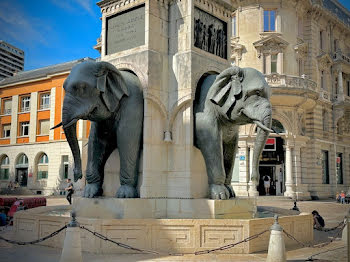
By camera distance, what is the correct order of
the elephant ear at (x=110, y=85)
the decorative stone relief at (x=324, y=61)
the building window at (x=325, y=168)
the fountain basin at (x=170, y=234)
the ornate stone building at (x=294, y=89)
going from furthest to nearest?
the building window at (x=325, y=168), the decorative stone relief at (x=324, y=61), the ornate stone building at (x=294, y=89), the elephant ear at (x=110, y=85), the fountain basin at (x=170, y=234)

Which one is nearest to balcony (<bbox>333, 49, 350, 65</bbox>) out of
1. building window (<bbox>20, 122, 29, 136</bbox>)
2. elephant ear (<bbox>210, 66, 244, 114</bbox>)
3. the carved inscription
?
building window (<bbox>20, 122, 29, 136</bbox>)

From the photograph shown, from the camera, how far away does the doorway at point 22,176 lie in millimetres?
44131

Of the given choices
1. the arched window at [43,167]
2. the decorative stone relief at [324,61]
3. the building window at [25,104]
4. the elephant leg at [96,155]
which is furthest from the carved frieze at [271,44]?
the elephant leg at [96,155]

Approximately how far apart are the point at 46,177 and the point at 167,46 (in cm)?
3586

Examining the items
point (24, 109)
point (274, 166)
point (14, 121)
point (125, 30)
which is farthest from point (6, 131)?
point (125, 30)

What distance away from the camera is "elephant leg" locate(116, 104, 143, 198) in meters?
8.42

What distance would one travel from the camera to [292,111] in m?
32.9

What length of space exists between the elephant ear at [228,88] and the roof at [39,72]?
35.2 m

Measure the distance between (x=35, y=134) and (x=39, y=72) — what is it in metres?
9.00

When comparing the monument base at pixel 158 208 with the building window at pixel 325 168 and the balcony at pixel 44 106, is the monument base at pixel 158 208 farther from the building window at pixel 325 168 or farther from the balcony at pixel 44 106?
the balcony at pixel 44 106

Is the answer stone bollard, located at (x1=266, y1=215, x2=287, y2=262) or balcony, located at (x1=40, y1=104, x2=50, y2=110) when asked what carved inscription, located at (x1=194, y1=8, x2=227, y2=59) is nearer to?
stone bollard, located at (x1=266, y1=215, x2=287, y2=262)

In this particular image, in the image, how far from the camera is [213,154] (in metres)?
8.62

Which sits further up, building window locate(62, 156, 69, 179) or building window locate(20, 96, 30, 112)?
building window locate(20, 96, 30, 112)

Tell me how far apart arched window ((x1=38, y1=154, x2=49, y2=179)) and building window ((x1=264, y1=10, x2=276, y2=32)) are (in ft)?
81.7
